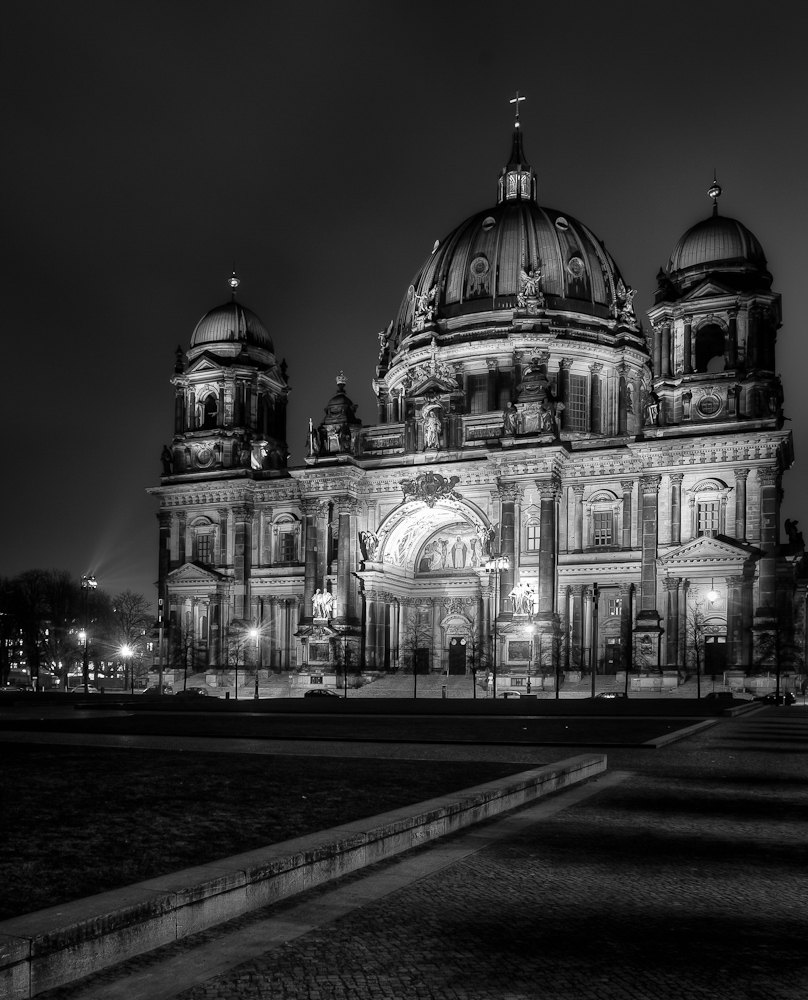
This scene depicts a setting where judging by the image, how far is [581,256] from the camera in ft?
307

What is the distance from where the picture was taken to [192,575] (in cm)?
8700

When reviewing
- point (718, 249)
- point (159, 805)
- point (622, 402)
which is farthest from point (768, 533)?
point (159, 805)

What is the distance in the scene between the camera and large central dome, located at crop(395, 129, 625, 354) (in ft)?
298

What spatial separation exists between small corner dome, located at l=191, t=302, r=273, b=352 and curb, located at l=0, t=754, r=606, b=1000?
268 feet

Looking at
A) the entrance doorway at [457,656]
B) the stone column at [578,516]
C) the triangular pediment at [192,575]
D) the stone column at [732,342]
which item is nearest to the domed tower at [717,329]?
the stone column at [732,342]

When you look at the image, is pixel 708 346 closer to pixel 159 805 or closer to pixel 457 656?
pixel 457 656

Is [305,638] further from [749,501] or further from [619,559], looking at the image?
[749,501]

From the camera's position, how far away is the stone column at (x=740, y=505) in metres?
70.2

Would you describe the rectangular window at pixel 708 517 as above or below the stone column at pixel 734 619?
above

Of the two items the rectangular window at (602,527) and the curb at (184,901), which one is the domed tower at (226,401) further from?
the curb at (184,901)

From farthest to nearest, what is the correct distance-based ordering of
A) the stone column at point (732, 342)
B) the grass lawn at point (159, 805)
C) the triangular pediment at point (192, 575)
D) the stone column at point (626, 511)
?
the triangular pediment at point (192, 575) → the stone column at point (626, 511) → the stone column at point (732, 342) → the grass lawn at point (159, 805)

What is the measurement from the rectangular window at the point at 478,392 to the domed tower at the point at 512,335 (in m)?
0.08

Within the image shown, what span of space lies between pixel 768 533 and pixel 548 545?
13.5m

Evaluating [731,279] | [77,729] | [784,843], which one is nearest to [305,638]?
[731,279]
